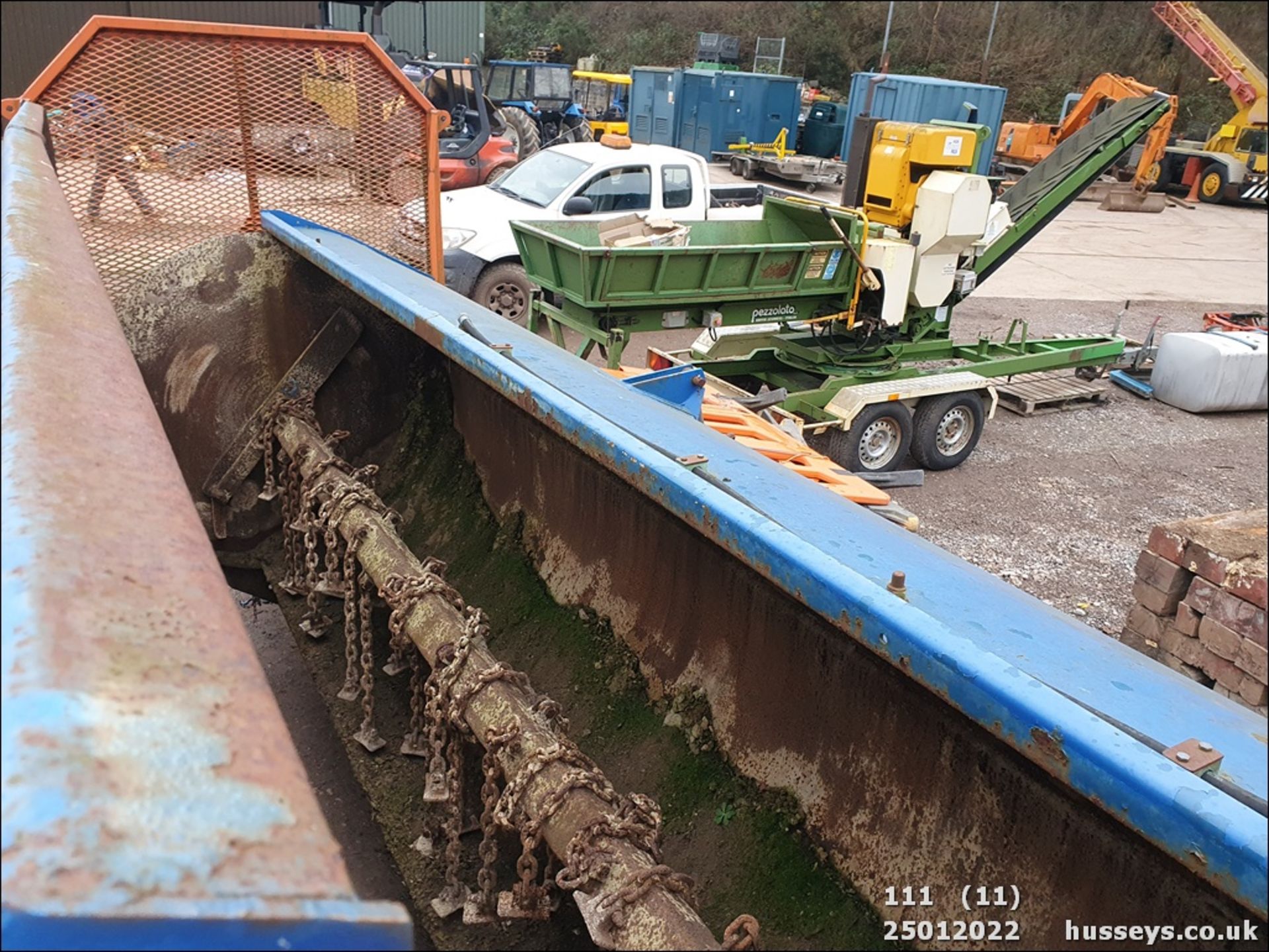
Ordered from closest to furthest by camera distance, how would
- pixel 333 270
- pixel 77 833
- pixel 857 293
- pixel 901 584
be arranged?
pixel 77 833 < pixel 901 584 < pixel 333 270 < pixel 857 293

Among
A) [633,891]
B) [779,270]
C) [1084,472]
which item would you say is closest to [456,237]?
[779,270]

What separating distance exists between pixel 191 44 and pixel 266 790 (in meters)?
3.53

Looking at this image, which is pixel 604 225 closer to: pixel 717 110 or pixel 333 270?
pixel 333 270

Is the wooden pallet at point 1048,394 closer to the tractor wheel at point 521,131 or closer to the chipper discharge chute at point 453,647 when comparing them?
the chipper discharge chute at point 453,647

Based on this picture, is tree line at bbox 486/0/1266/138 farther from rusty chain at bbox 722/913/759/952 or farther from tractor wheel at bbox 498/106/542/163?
tractor wheel at bbox 498/106/542/163

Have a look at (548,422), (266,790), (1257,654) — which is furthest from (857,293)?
(266,790)

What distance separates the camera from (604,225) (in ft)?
25.4

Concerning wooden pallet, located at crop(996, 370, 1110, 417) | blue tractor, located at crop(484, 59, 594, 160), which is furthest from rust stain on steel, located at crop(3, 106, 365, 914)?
blue tractor, located at crop(484, 59, 594, 160)

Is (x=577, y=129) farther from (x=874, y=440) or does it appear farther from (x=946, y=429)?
(x=874, y=440)

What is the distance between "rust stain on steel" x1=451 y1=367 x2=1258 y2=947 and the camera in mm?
1590

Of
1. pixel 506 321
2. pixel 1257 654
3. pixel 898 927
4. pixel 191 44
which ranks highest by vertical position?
pixel 191 44

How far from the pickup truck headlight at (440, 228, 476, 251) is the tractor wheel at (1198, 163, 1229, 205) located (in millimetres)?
20288

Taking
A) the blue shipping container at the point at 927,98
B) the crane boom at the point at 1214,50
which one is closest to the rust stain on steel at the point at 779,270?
the blue shipping container at the point at 927,98

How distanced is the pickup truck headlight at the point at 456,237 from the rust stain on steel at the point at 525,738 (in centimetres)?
607
